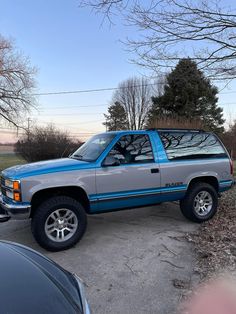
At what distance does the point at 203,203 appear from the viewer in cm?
617

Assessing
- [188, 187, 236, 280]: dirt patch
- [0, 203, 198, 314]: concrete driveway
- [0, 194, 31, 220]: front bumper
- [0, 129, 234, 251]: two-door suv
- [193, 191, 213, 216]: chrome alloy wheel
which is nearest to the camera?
[0, 203, 198, 314]: concrete driveway

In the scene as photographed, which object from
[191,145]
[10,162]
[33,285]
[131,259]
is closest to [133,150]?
[191,145]

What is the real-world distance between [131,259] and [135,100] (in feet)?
139

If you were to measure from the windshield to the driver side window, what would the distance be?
0.21 meters

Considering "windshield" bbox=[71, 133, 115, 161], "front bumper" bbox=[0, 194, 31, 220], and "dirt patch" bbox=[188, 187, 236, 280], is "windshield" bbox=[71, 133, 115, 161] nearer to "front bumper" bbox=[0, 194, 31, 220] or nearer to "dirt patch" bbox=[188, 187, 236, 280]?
"front bumper" bbox=[0, 194, 31, 220]

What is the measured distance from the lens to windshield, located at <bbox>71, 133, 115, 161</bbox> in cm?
540

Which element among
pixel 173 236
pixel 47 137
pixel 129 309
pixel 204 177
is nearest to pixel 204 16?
pixel 204 177

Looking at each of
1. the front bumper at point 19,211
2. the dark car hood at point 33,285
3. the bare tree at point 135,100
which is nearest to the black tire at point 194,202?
the front bumper at point 19,211

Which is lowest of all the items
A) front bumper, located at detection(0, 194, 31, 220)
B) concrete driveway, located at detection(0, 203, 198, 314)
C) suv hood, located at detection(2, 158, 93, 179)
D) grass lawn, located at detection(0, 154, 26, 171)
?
concrete driveway, located at detection(0, 203, 198, 314)

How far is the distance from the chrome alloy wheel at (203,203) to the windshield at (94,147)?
2.18 m

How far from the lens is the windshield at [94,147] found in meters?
5.40

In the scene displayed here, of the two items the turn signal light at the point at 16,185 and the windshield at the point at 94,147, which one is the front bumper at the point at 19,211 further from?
the windshield at the point at 94,147

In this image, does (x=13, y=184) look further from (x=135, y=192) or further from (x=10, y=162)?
(x=10, y=162)

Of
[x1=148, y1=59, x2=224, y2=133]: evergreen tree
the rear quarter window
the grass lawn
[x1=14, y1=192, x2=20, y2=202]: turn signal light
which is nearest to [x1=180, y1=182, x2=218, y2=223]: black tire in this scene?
the rear quarter window
